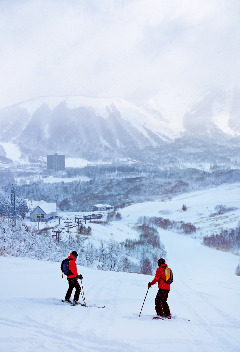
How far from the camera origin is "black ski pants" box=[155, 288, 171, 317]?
1073 centimetres

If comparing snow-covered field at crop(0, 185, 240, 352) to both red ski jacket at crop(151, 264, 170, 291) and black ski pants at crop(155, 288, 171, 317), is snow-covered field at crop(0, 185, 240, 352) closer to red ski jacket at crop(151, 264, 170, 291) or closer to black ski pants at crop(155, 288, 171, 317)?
black ski pants at crop(155, 288, 171, 317)

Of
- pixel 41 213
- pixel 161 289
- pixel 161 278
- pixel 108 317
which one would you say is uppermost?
pixel 161 278

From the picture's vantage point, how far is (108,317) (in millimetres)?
10695

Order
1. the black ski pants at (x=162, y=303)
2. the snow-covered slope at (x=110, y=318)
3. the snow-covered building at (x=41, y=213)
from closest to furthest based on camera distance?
the snow-covered slope at (x=110, y=318), the black ski pants at (x=162, y=303), the snow-covered building at (x=41, y=213)

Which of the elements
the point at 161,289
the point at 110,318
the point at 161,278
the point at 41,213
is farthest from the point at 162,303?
the point at 41,213

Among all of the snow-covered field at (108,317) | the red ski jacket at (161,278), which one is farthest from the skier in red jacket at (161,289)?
the snow-covered field at (108,317)

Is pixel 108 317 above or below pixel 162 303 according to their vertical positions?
below

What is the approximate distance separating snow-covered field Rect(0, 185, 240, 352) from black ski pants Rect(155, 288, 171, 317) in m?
0.35

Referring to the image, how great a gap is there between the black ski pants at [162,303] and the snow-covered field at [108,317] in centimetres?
35

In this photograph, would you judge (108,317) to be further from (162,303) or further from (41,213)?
(41,213)

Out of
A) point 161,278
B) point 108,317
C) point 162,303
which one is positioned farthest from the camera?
point 162,303

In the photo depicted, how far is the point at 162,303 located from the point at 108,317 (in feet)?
5.94

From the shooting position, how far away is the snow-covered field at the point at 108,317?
8055 mm

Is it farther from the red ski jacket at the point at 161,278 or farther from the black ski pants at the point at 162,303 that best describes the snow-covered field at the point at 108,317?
the red ski jacket at the point at 161,278
